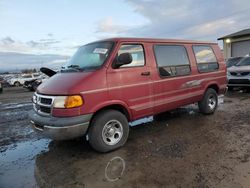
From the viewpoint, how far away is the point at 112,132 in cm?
488

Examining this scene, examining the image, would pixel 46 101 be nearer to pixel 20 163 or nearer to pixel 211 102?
pixel 20 163

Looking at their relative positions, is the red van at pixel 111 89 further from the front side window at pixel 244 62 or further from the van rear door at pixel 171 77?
the front side window at pixel 244 62

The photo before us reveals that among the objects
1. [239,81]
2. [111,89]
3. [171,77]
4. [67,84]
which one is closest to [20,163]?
[67,84]

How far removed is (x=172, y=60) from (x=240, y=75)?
6.88 meters

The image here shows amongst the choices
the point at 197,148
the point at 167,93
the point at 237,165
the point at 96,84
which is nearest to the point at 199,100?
the point at 167,93

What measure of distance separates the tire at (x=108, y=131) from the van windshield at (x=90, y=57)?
→ 0.97m

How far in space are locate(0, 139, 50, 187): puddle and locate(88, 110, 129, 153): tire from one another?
120cm

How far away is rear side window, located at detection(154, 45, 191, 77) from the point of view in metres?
5.78

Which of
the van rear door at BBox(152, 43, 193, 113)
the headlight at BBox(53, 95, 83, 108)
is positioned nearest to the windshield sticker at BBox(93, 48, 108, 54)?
the headlight at BBox(53, 95, 83, 108)

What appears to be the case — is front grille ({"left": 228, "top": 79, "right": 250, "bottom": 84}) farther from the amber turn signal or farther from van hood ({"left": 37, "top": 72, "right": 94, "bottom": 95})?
the amber turn signal

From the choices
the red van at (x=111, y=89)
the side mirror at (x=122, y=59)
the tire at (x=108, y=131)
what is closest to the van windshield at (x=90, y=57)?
the red van at (x=111, y=89)

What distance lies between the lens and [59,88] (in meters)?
4.49

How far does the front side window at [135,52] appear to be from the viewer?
5109mm

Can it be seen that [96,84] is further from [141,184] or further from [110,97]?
[141,184]
